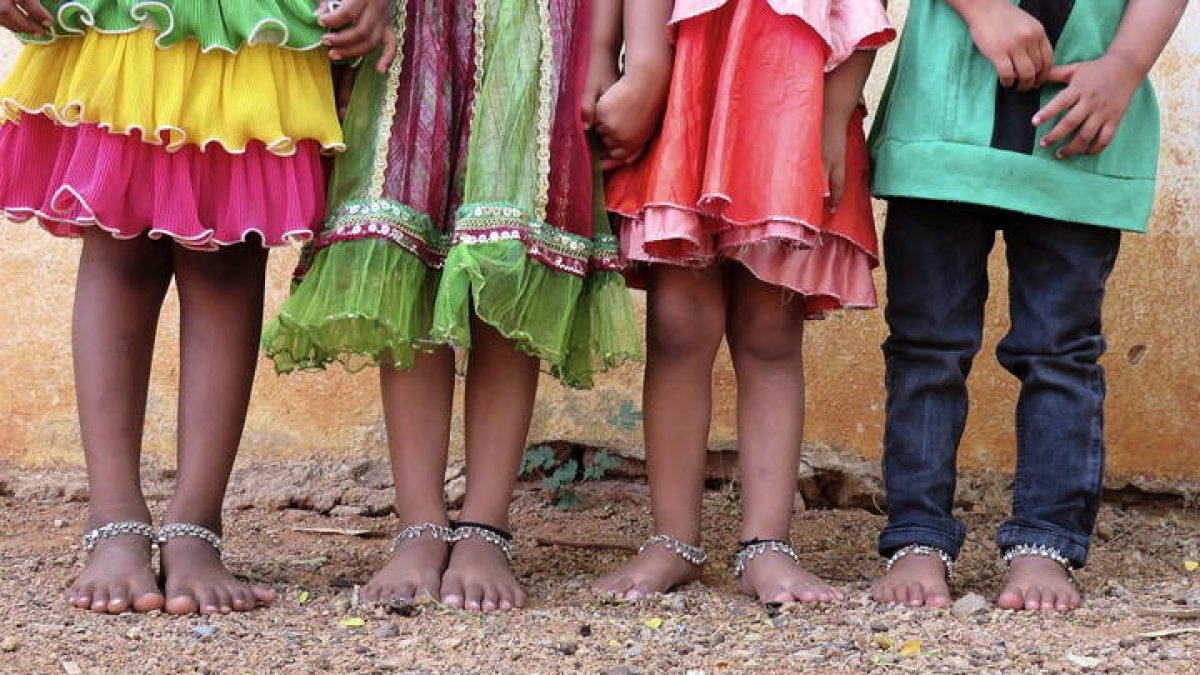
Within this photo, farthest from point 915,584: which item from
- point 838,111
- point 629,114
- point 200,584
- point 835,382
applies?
point 200,584

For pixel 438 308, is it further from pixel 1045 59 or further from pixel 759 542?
pixel 1045 59

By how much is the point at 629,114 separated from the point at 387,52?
1.36ft

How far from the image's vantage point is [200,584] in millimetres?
2328

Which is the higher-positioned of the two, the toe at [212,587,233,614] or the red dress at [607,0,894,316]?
the red dress at [607,0,894,316]

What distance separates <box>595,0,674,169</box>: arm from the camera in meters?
2.44

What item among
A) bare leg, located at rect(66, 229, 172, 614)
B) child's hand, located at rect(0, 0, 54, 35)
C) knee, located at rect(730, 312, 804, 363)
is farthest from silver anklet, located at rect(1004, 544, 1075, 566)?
child's hand, located at rect(0, 0, 54, 35)

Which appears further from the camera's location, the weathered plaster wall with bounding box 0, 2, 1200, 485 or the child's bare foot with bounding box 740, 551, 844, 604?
the weathered plaster wall with bounding box 0, 2, 1200, 485

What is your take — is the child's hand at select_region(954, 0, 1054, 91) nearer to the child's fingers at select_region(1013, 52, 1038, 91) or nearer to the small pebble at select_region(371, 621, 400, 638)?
the child's fingers at select_region(1013, 52, 1038, 91)

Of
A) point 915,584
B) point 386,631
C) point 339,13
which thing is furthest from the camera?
point 915,584

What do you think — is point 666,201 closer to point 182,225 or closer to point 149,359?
point 182,225

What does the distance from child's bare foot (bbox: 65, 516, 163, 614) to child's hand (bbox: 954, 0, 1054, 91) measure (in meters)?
1.61

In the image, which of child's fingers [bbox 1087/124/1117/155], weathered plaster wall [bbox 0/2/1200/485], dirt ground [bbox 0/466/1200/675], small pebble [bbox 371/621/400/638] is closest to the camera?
dirt ground [bbox 0/466/1200/675]

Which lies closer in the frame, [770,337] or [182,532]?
[182,532]

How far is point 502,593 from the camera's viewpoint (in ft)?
7.76
